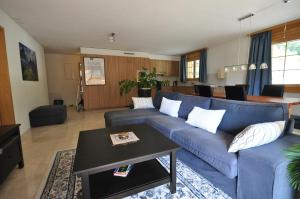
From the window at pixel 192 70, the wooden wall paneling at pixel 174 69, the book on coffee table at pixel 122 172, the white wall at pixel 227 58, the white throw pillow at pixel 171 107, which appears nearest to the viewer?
the book on coffee table at pixel 122 172

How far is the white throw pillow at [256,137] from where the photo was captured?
4.22 ft

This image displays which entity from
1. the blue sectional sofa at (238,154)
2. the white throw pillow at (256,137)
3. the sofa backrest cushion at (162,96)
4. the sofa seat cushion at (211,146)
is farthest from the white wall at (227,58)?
the white throw pillow at (256,137)

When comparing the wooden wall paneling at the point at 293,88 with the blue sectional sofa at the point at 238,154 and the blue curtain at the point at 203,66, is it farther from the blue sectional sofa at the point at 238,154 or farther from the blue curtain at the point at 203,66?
the blue sectional sofa at the point at 238,154

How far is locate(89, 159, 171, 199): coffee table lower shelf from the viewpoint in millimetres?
1228

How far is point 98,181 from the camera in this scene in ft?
4.44

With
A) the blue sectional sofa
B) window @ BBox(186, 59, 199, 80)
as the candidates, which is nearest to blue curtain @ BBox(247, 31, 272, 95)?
window @ BBox(186, 59, 199, 80)

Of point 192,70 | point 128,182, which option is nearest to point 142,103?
point 128,182

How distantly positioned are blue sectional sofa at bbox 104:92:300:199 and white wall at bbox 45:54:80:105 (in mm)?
6033

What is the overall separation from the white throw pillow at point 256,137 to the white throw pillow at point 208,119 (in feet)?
1.81

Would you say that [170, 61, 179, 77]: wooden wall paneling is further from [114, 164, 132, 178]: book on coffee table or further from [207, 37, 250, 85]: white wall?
[114, 164, 132, 178]: book on coffee table

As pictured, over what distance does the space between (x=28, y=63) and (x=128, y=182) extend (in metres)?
4.21

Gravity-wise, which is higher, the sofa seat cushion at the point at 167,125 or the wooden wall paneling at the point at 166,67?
the wooden wall paneling at the point at 166,67

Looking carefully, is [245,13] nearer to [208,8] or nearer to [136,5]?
Result: [208,8]

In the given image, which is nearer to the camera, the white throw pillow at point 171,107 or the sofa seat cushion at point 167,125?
the sofa seat cushion at point 167,125
